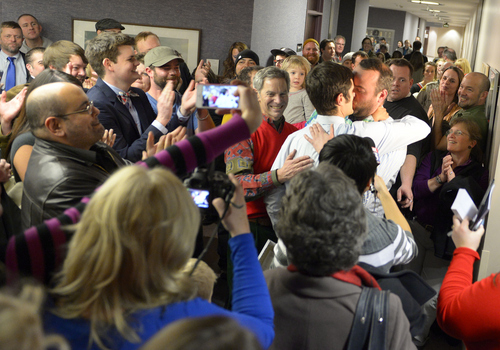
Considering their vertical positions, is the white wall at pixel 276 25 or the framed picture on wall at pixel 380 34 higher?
the framed picture on wall at pixel 380 34

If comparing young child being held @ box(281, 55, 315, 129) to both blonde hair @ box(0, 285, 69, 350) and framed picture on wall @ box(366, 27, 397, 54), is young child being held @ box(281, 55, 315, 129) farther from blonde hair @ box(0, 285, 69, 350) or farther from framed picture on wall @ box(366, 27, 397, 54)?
framed picture on wall @ box(366, 27, 397, 54)

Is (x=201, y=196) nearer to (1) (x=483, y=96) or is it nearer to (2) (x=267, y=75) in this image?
(2) (x=267, y=75)

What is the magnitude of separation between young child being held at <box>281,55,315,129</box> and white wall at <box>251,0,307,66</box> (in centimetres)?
226

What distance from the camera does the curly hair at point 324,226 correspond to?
106 cm

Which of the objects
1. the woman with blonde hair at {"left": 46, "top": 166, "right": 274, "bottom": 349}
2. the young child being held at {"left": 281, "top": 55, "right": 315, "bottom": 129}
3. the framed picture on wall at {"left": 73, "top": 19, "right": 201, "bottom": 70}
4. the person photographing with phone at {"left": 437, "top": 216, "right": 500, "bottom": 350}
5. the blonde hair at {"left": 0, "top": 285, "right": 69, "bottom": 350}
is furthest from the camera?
the framed picture on wall at {"left": 73, "top": 19, "right": 201, "bottom": 70}

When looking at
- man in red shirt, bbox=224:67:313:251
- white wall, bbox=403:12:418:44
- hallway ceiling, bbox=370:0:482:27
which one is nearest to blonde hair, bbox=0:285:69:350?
man in red shirt, bbox=224:67:313:251

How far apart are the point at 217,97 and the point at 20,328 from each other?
996 millimetres

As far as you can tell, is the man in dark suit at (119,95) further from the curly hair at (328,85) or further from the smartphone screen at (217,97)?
the smartphone screen at (217,97)

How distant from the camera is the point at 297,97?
3.75 metres

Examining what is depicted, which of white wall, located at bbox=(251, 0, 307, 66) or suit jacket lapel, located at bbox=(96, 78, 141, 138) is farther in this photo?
white wall, located at bbox=(251, 0, 307, 66)

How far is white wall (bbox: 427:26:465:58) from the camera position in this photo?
26312mm

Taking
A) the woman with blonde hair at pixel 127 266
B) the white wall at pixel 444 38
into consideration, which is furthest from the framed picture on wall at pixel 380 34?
the woman with blonde hair at pixel 127 266

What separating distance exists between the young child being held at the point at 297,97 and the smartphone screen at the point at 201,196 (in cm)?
239

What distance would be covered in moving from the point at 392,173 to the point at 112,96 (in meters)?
1.65
